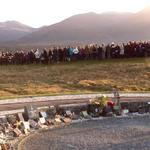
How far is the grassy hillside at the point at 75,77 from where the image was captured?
1955 inches

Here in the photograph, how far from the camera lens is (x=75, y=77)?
55.4 meters

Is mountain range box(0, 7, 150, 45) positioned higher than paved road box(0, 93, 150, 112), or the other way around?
paved road box(0, 93, 150, 112)

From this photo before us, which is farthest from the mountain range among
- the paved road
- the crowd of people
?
the paved road

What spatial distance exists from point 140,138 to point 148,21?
150 metres

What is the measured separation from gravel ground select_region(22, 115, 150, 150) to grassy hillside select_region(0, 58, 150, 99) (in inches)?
514

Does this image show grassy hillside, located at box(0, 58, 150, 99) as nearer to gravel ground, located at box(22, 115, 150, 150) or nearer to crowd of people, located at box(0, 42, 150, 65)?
crowd of people, located at box(0, 42, 150, 65)

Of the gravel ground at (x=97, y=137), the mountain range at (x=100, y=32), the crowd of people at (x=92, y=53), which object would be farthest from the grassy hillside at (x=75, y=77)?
the mountain range at (x=100, y=32)

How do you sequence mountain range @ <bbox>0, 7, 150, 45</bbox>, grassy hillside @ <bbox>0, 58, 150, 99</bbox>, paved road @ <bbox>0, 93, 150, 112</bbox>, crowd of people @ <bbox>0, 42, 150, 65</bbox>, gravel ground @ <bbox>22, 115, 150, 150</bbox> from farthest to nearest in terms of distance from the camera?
mountain range @ <bbox>0, 7, 150, 45</bbox> < crowd of people @ <bbox>0, 42, 150, 65</bbox> < grassy hillside @ <bbox>0, 58, 150, 99</bbox> < paved road @ <bbox>0, 93, 150, 112</bbox> < gravel ground @ <bbox>22, 115, 150, 150</bbox>

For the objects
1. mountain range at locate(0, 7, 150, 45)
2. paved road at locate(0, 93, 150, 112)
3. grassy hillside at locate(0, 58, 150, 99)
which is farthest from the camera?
mountain range at locate(0, 7, 150, 45)

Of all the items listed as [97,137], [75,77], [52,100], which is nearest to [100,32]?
[75,77]

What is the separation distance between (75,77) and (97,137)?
80.4ft

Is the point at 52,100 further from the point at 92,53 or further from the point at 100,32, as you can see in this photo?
the point at 100,32

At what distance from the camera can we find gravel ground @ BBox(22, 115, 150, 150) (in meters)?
29.0

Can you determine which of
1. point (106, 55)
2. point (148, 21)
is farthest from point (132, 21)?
point (106, 55)
